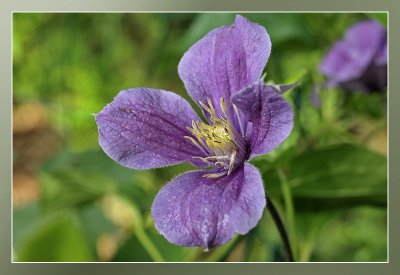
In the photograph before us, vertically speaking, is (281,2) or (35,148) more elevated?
(281,2)

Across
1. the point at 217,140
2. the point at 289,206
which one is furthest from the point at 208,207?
the point at 289,206

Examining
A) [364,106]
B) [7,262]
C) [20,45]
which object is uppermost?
[20,45]

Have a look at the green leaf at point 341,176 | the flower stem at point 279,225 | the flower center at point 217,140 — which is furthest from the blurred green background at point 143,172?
the flower center at point 217,140

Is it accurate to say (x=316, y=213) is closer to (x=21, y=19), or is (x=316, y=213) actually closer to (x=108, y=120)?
(x=108, y=120)

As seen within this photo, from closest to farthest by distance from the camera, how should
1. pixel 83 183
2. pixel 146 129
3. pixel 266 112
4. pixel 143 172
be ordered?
pixel 266 112, pixel 146 129, pixel 83 183, pixel 143 172

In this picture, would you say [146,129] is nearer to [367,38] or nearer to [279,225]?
[279,225]

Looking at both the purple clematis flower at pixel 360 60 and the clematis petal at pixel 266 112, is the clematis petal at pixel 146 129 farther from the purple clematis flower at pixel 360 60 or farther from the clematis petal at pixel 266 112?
the purple clematis flower at pixel 360 60

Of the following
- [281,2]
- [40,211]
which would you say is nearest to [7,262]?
[40,211]
